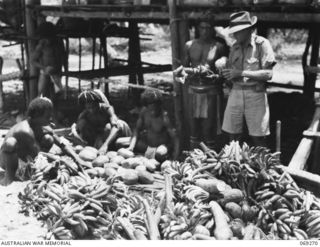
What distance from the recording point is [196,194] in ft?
17.3

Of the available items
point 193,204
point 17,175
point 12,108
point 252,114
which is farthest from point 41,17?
point 193,204

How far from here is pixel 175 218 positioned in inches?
194

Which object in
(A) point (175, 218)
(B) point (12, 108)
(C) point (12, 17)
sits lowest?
(B) point (12, 108)

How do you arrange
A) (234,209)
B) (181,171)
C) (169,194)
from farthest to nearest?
(181,171) < (169,194) < (234,209)

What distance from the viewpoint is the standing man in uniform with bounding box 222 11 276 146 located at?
6.17 metres

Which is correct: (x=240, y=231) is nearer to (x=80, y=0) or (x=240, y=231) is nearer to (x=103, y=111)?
(x=103, y=111)

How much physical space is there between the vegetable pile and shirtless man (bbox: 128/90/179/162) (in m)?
1.24

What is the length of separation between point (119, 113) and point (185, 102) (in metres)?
3.71

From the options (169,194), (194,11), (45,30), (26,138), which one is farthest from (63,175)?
(45,30)

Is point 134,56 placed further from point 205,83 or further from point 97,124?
point 205,83

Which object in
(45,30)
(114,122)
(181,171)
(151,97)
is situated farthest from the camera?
(45,30)

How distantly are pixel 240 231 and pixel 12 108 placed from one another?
28.5 ft

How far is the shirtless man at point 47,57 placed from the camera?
9.93 meters

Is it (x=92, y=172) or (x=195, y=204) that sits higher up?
(x=195, y=204)
